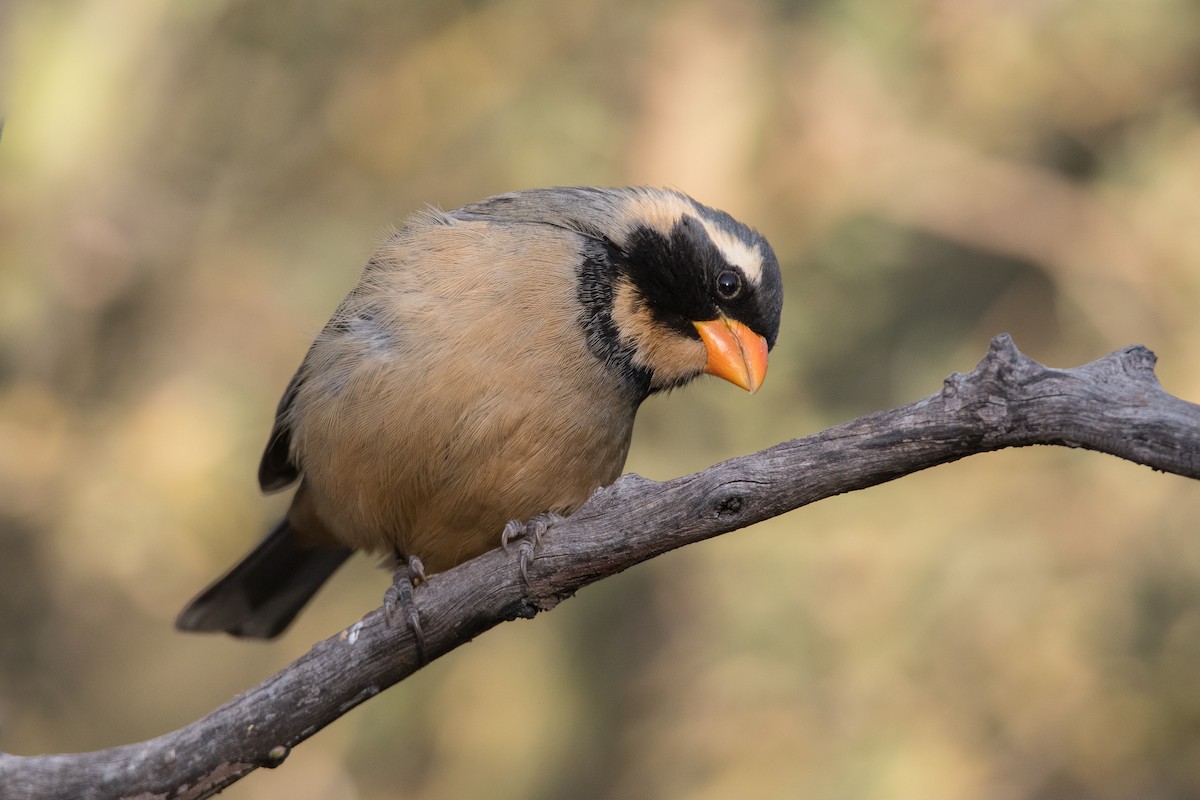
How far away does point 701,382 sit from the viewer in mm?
6098


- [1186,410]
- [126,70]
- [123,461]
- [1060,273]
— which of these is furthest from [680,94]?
[1186,410]

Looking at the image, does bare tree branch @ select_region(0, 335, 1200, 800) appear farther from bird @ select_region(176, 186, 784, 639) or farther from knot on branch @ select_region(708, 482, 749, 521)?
bird @ select_region(176, 186, 784, 639)

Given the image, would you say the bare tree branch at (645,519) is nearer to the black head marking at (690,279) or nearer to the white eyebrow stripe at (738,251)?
the black head marking at (690,279)

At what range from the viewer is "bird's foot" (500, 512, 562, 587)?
3.22 metres

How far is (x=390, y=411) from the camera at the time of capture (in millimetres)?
3695

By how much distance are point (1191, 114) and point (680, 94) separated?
2.30m

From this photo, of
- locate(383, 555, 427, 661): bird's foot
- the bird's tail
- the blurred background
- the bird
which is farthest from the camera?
the blurred background

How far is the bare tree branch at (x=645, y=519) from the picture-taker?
2447mm

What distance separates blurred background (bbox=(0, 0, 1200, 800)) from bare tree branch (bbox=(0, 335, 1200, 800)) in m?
2.33

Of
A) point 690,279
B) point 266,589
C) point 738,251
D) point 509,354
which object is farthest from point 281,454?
point 738,251

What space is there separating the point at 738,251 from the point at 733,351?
1.12 ft

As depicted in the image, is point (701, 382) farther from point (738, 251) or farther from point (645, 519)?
point (645, 519)

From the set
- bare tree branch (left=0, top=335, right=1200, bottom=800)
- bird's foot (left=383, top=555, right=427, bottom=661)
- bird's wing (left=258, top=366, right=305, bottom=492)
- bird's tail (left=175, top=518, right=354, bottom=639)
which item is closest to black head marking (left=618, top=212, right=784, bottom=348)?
bare tree branch (left=0, top=335, right=1200, bottom=800)

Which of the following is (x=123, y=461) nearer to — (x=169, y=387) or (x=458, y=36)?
(x=169, y=387)
